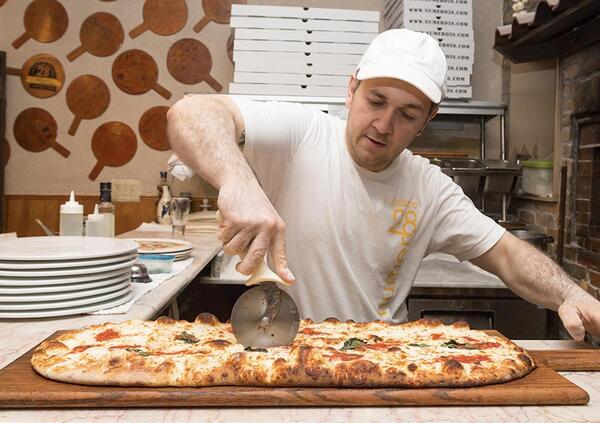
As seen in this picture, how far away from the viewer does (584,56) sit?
3066 millimetres

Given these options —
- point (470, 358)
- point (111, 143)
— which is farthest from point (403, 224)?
point (111, 143)

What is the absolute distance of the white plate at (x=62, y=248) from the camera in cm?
138

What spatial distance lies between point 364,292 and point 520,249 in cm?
50

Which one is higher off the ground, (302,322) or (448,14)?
(448,14)

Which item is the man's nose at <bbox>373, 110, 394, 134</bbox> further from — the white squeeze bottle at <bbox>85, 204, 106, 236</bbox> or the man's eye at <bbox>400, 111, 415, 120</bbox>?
the white squeeze bottle at <bbox>85, 204, 106, 236</bbox>

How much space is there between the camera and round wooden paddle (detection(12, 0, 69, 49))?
4.31m

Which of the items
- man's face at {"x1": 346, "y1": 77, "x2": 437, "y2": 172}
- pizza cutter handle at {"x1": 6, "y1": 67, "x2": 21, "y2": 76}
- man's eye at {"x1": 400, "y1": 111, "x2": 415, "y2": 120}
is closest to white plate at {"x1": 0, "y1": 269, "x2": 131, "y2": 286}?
man's face at {"x1": 346, "y1": 77, "x2": 437, "y2": 172}

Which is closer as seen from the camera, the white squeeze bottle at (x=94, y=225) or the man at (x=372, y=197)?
the man at (x=372, y=197)

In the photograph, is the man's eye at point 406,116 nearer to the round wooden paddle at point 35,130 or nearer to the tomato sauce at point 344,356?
the tomato sauce at point 344,356

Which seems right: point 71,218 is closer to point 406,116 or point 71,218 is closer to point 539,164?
point 406,116

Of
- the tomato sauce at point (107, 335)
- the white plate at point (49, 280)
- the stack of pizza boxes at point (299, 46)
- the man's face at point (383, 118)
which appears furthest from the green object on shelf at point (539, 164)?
the tomato sauce at point (107, 335)

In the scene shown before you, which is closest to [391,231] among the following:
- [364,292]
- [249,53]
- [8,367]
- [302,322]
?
[364,292]

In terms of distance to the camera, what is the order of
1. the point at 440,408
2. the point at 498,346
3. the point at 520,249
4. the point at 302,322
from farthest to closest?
1. the point at 520,249
2. the point at 302,322
3. the point at 498,346
4. the point at 440,408

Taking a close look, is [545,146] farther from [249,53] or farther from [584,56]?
[249,53]
